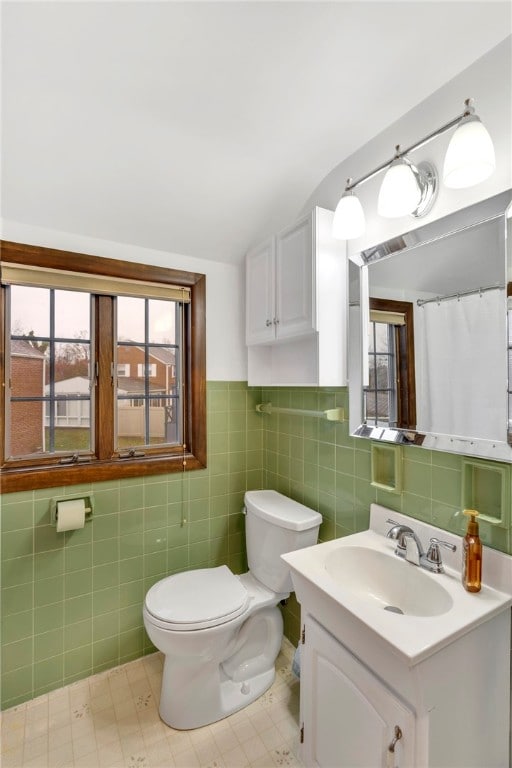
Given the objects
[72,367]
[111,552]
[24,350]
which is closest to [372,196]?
[72,367]

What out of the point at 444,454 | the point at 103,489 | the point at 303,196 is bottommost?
the point at 103,489

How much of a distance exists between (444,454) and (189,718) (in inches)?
57.5

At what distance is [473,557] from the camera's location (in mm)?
969

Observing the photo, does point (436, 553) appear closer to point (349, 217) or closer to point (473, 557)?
point (473, 557)

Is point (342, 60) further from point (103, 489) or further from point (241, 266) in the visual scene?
point (103, 489)

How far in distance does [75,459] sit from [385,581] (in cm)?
143

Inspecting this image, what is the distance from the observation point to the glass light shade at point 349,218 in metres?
1.27

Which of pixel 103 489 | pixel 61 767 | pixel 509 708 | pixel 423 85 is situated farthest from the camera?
pixel 103 489

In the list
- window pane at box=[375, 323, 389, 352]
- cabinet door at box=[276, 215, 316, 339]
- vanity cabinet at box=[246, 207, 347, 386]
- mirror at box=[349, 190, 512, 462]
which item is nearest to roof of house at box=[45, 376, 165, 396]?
vanity cabinet at box=[246, 207, 347, 386]

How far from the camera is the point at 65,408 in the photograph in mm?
1702

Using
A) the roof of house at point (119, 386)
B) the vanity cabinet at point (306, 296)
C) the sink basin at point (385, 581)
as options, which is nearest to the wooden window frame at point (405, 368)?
the vanity cabinet at point (306, 296)

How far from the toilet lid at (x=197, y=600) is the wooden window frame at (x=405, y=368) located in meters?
1.00

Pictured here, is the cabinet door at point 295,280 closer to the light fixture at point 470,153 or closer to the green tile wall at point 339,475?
the green tile wall at point 339,475

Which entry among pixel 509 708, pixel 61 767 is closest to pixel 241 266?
pixel 509 708
